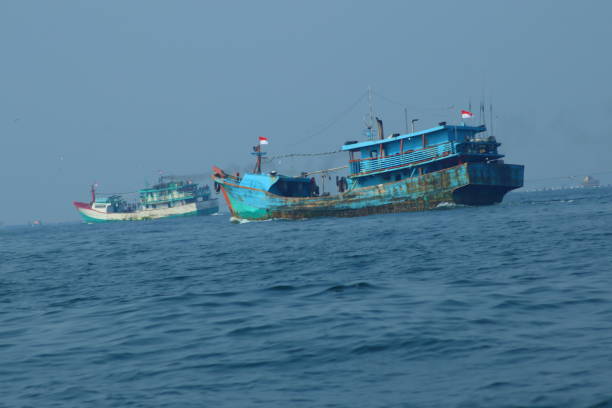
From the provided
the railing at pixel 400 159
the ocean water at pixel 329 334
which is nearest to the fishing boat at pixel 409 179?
the railing at pixel 400 159

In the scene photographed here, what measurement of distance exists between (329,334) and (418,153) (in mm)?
37212

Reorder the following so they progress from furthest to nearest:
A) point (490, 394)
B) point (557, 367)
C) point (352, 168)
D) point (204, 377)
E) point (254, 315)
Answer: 1. point (352, 168)
2. point (254, 315)
3. point (204, 377)
4. point (557, 367)
5. point (490, 394)

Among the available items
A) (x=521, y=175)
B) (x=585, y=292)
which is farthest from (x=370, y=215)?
(x=585, y=292)

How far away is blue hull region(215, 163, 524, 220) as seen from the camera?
1684 inches

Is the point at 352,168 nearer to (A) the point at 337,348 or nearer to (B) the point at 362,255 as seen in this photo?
(B) the point at 362,255

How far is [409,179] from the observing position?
146ft

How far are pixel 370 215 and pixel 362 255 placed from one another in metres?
27.1

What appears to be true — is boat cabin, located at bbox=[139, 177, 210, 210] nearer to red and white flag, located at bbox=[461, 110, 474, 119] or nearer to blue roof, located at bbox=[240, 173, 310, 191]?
blue roof, located at bbox=[240, 173, 310, 191]

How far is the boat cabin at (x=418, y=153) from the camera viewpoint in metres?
43.5

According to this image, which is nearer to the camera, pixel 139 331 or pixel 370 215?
pixel 139 331

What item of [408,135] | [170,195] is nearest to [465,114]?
[408,135]

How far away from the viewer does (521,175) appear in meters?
45.5

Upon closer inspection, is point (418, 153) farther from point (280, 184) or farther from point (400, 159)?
point (280, 184)

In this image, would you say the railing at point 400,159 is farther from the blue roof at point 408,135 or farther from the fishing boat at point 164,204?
the fishing boat at point 164,204
